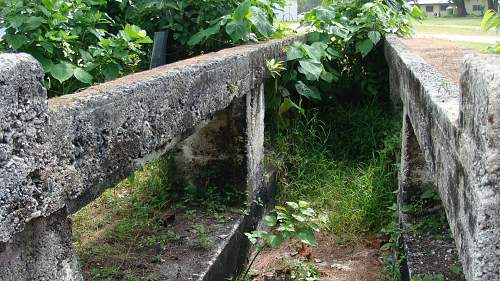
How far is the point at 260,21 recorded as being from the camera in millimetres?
4160

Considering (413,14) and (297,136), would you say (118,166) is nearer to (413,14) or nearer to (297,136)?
(297,136)

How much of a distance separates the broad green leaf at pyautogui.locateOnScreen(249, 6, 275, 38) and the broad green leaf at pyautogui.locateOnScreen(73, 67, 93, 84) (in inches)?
54.9

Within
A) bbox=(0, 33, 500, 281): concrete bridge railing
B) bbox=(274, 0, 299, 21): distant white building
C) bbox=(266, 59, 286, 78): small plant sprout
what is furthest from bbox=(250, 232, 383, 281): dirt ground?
bbox=(274, 0, 299, 21): distant white building

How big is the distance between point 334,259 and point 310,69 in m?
1.56

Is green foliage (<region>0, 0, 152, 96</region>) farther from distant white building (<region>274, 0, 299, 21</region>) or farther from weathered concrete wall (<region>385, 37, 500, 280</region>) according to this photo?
distant white building (<region>274, 0, 299, 21</region>)

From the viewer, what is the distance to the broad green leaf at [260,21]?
162 inches

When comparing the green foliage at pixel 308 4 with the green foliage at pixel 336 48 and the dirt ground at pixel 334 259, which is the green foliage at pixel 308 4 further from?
the dirt ground at pixel 334 259

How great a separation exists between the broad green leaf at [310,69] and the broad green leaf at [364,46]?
676mm

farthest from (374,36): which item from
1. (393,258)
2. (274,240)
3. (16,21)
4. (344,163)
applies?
(16,21)

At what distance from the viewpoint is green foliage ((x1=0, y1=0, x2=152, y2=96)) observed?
3.00 meters

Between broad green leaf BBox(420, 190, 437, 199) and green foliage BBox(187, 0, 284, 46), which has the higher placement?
green foliage BBox(187, 0, 284, 46)

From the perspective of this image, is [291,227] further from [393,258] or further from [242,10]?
[242,10]

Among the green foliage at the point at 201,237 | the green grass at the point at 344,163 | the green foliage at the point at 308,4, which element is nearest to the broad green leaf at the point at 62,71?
the green foliage at the point at 201,237

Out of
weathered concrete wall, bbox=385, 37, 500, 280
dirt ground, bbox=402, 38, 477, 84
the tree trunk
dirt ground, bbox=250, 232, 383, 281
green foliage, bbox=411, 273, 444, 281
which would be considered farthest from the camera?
the tree trunk
